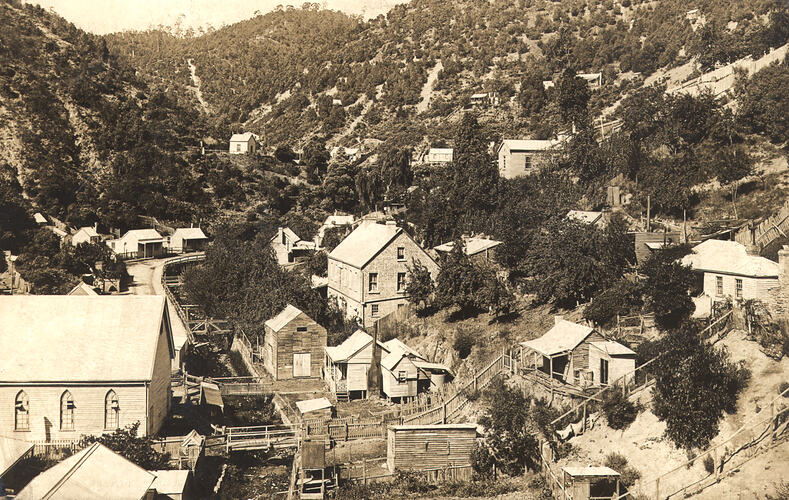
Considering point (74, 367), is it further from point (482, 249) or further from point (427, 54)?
point (427, 54)

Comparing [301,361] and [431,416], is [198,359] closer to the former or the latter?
[301,361]

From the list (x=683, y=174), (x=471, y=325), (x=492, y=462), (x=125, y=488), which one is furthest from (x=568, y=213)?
(x=125, y=488)

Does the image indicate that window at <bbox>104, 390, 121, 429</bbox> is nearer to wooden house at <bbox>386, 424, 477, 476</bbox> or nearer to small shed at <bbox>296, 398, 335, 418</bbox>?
small shed at <bbox>296, 398, 335, 418</bbox>

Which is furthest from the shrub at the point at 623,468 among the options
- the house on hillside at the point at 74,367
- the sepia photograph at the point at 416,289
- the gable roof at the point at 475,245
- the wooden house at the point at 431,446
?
the gable roof at the point at 475,245

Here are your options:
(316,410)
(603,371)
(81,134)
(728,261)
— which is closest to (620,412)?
(603,371)

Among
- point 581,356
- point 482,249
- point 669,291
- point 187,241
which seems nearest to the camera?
point 581,356

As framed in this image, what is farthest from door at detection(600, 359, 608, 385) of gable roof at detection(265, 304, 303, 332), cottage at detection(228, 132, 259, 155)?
cottage at detection(228, 132, 259, 155)

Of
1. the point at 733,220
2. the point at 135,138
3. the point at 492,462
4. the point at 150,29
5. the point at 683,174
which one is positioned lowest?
the point at 492,462
